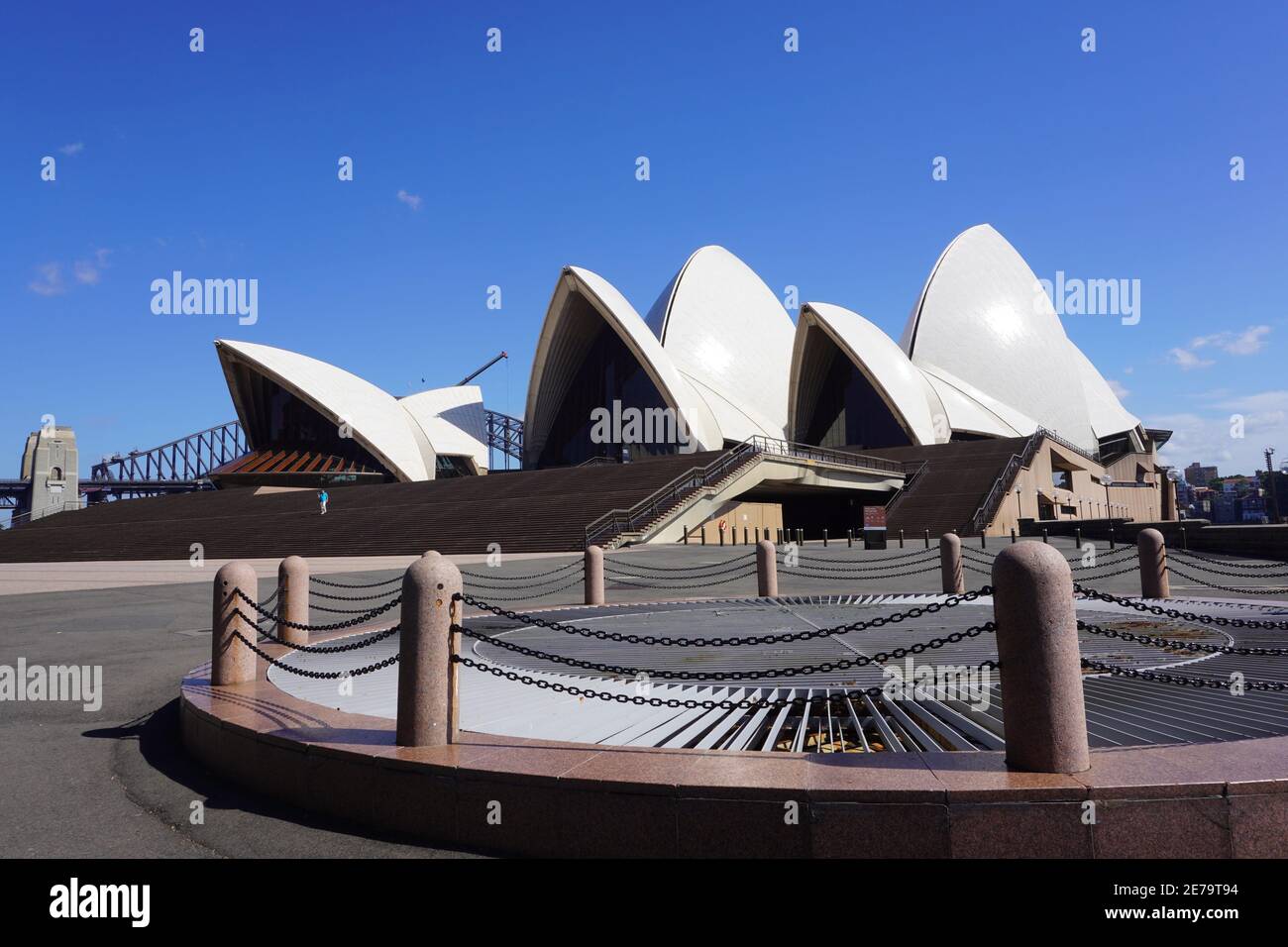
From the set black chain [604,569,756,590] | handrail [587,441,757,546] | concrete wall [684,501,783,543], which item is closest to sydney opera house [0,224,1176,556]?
concrete wall [684,501,783,543]

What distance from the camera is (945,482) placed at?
3072cm

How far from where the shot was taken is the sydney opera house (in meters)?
36.6

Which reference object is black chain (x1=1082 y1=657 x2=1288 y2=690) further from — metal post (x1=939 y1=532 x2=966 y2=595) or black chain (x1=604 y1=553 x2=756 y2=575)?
black chain (x1=604 y1=553 x2=756 y2=575)

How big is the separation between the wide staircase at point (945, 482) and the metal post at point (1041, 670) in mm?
23967

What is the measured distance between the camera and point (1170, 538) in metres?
18.1

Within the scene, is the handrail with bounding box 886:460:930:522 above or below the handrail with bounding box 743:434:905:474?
below

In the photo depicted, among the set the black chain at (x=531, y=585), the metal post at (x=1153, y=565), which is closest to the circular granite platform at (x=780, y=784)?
the metal post at (x=1153, y=565)

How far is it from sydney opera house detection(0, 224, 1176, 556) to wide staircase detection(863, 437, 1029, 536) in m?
0.18

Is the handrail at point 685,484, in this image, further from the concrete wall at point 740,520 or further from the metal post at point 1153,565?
the metal post at point 1153,565

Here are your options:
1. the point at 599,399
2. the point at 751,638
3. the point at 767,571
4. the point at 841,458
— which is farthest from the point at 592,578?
the point at 599,399

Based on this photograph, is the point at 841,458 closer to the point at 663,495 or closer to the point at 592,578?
the point at 663,495

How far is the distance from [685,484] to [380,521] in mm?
10428

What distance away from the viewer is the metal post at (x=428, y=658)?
3.44 m
